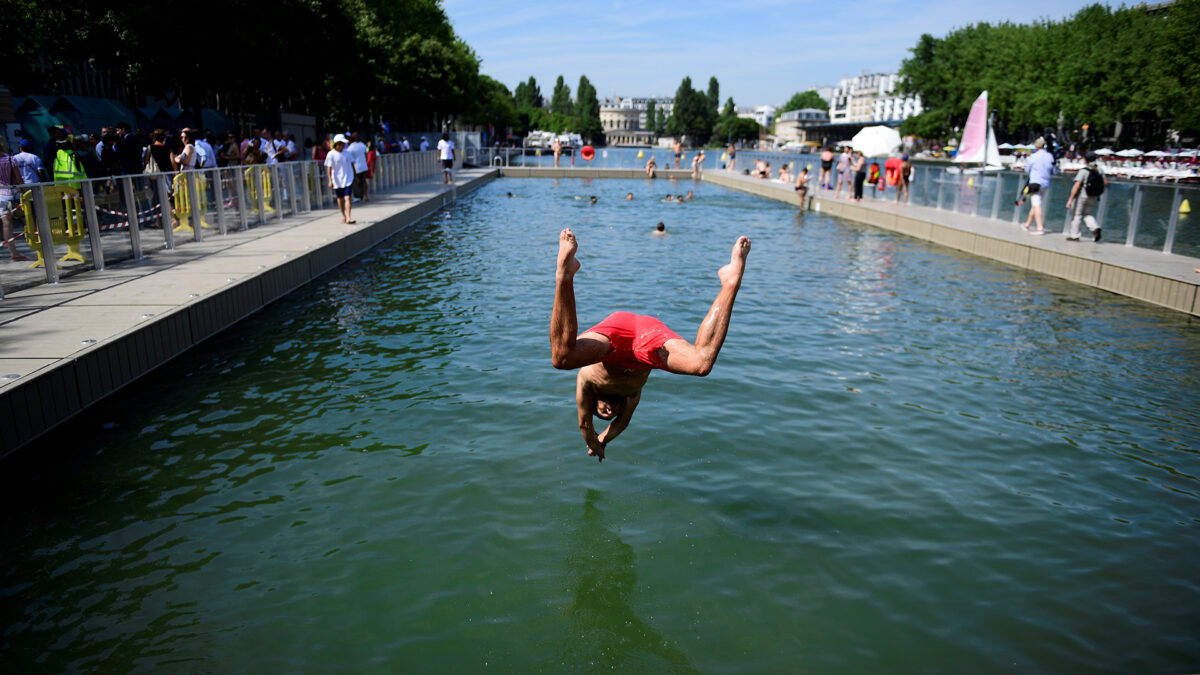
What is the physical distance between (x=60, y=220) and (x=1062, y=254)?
16.9 metres

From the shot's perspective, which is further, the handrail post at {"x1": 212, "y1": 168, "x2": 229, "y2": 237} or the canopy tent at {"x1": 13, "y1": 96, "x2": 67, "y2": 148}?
the canopy tent at {"x1": 13, "y1": 96, "x2": 67, "y2": 148}

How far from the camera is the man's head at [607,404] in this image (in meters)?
5.79

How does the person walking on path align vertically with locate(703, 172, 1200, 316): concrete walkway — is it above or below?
above

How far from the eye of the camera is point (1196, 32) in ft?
158

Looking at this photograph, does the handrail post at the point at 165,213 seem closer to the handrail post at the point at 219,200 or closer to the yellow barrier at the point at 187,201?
the yellow barrier at the point at 187,201

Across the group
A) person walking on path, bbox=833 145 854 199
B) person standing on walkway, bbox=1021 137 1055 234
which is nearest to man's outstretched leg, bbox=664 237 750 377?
person standing on walkway, bbox=1021 137 1055 234

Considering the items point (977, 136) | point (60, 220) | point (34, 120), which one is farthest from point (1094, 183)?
point (34, 120)

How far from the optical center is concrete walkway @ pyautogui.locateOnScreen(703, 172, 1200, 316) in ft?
42.0

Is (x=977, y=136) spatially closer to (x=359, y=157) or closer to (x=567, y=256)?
(x=359, y=157)

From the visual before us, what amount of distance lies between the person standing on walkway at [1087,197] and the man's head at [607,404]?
14.1 meters

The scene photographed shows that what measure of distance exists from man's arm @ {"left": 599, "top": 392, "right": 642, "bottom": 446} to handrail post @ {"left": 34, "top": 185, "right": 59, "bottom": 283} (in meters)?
8.28

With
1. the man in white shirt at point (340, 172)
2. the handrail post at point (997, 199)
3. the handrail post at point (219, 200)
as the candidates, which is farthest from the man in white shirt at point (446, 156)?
the handrail post at point (997, 199)

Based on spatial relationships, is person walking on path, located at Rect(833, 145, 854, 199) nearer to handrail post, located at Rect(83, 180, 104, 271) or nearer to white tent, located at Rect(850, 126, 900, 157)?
white tent, located at Rect(850, 126, 900, 157)

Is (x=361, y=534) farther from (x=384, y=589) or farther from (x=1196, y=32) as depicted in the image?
(x=1196, y=32)
